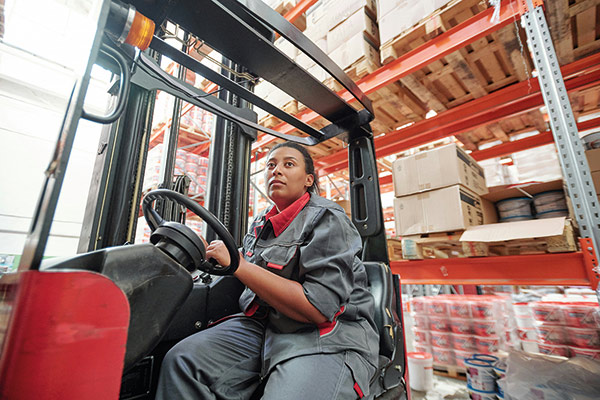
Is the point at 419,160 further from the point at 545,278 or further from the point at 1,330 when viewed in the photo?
the point at 1,330

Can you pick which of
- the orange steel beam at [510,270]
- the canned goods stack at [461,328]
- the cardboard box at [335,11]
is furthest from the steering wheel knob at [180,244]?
the canned goods stack at [461,328]

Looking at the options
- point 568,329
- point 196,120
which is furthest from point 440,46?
point 196,120

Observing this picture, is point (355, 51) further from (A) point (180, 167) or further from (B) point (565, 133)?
(A) point (180, 167)

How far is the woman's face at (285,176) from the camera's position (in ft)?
5.76

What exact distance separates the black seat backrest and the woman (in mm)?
128

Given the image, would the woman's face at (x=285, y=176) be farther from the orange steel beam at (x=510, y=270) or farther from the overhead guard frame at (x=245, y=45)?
the orange steel beam at (x=510, y=270)

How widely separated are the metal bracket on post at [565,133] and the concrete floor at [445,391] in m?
2.19

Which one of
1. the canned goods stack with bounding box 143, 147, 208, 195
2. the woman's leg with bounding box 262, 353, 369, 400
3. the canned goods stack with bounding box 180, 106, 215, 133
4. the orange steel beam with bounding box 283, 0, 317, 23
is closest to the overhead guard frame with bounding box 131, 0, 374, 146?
the woman's leg with bounding box 262, 353, 369, 400

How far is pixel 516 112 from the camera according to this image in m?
3.77

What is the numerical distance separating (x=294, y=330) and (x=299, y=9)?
452cm

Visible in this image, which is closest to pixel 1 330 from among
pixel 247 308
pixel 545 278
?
pixel 247 308

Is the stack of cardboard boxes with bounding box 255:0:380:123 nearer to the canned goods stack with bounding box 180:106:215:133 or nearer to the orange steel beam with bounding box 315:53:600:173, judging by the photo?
the orange steel beam with bounding box 315:53:600:173

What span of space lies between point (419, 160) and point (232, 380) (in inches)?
111

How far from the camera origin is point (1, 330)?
65 centimetres
